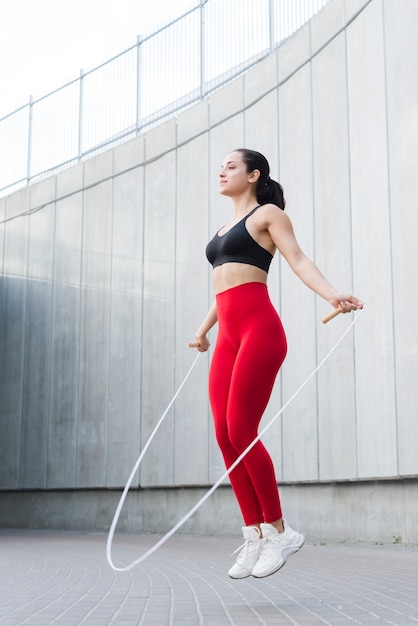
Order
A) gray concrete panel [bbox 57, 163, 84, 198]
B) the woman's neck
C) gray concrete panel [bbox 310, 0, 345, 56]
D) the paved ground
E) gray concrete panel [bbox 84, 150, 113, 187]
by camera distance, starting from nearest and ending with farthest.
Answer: the paved ground, the woman's neck, gray concrete panel [bbox 310, 0, 345, 56], gray concrete panel [bbox 84, 150, 113, 187], gray concrete panel [bbox 57, 163, 84, 198]

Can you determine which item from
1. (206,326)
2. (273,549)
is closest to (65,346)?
(206,326)

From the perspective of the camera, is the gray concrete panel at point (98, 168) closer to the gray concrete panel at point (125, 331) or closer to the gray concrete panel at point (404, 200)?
the gray concrete panel at point (125, 331)

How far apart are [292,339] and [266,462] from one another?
7.04 m

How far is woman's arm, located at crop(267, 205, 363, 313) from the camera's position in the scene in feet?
13.0

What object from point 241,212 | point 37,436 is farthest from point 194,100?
point 241,212

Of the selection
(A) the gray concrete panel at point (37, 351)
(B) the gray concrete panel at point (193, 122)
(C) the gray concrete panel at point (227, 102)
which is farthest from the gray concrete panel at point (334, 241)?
(A) the gray concrete panel at point (37, 351)

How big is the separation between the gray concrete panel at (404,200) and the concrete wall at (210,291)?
22 mm

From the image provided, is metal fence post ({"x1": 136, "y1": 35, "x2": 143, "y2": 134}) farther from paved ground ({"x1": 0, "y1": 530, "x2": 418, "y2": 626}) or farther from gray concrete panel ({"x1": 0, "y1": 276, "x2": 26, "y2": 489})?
paved ground ({"x1": 0, "y1": 530, "x2": 418, "y2": 626})

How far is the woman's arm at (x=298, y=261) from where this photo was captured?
395 centimetres

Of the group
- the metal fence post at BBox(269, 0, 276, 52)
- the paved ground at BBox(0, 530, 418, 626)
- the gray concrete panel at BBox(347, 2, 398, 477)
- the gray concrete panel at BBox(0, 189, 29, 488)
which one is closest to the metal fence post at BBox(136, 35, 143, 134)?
the gray concrete panel at BBox(0, 189, 29, 488)

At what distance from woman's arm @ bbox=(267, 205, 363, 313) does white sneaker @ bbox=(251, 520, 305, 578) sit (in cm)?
107

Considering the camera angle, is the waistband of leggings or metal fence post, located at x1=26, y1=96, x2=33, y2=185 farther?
metal fence post, located at x1=26, y1=96, x2=33, y2=185

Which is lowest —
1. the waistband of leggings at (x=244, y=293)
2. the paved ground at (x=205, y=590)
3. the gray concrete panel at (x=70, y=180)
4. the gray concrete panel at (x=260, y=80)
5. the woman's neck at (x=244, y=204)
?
the paved ground at (x=205, y=590)

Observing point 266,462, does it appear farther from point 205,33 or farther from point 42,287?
point 42,287
